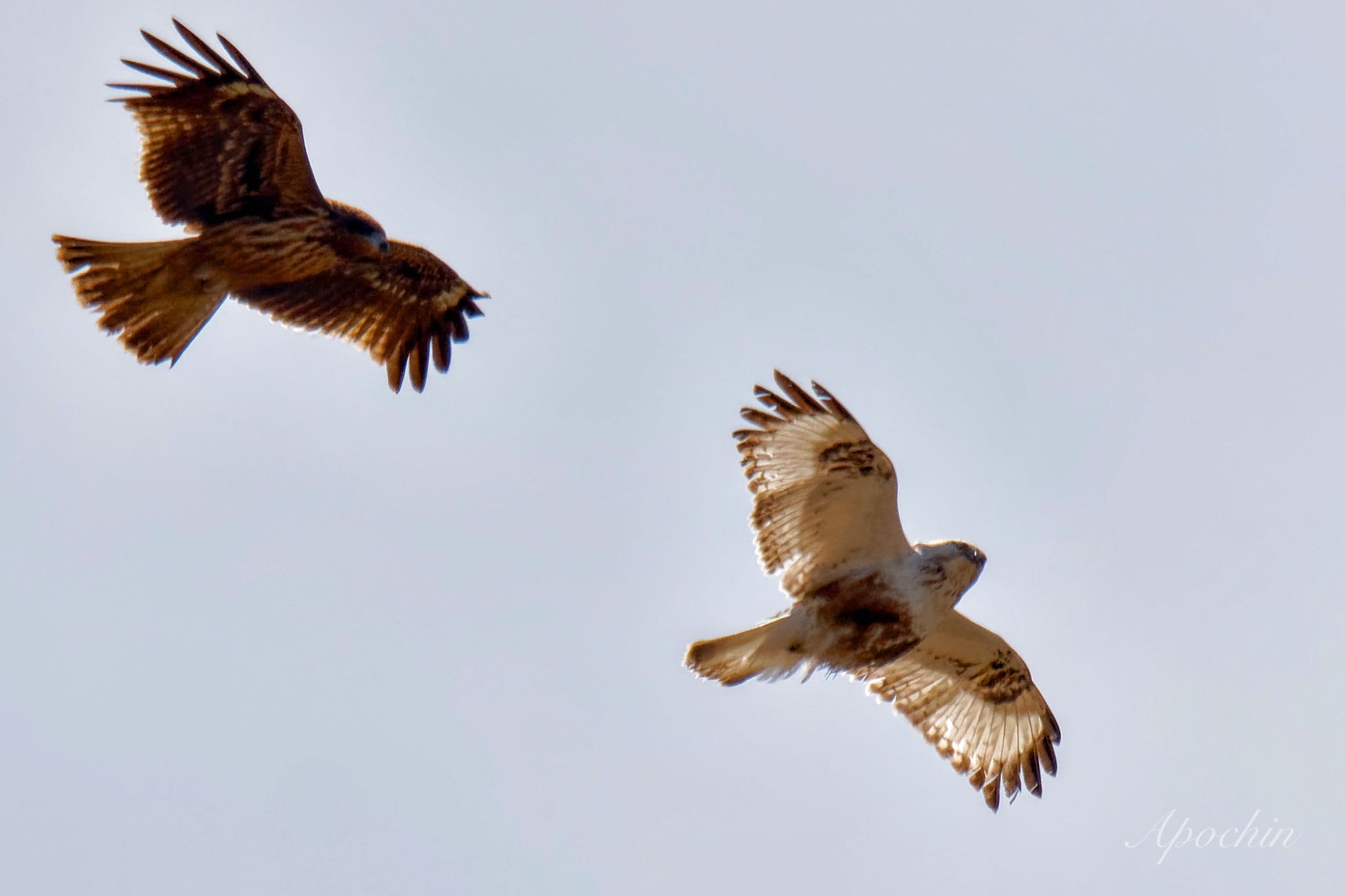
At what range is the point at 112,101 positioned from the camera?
34.6ft

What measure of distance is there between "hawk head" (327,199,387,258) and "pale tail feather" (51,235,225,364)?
81 cm

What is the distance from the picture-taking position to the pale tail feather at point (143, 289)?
10.8 meters

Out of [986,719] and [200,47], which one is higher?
[200,47]

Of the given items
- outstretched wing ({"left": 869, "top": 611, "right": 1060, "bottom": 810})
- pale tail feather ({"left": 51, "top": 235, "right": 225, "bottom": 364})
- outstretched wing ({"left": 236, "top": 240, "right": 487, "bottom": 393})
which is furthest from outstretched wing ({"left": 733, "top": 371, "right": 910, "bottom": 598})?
pale tail feather ({"left": 51, "top": 235, "right": 225, "bottom": 364})

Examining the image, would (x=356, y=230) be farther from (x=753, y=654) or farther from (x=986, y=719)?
(x=986, y=719)

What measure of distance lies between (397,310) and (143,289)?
4.97 ft

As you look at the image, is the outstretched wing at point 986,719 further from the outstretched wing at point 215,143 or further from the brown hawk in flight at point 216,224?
the outstretched wing at point 215,143

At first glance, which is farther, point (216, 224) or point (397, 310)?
point (397, 310)

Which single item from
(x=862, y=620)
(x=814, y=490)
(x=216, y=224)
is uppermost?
(x=216, y=224)

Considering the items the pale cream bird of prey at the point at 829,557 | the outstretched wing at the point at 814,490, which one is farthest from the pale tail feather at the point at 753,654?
the outstretched wing at the point at 814,490

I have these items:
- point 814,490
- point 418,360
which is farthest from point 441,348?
point 814,490

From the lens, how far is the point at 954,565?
1066 centimetres

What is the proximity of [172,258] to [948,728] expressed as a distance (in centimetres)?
538

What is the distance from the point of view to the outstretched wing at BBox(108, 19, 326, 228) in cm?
1052
